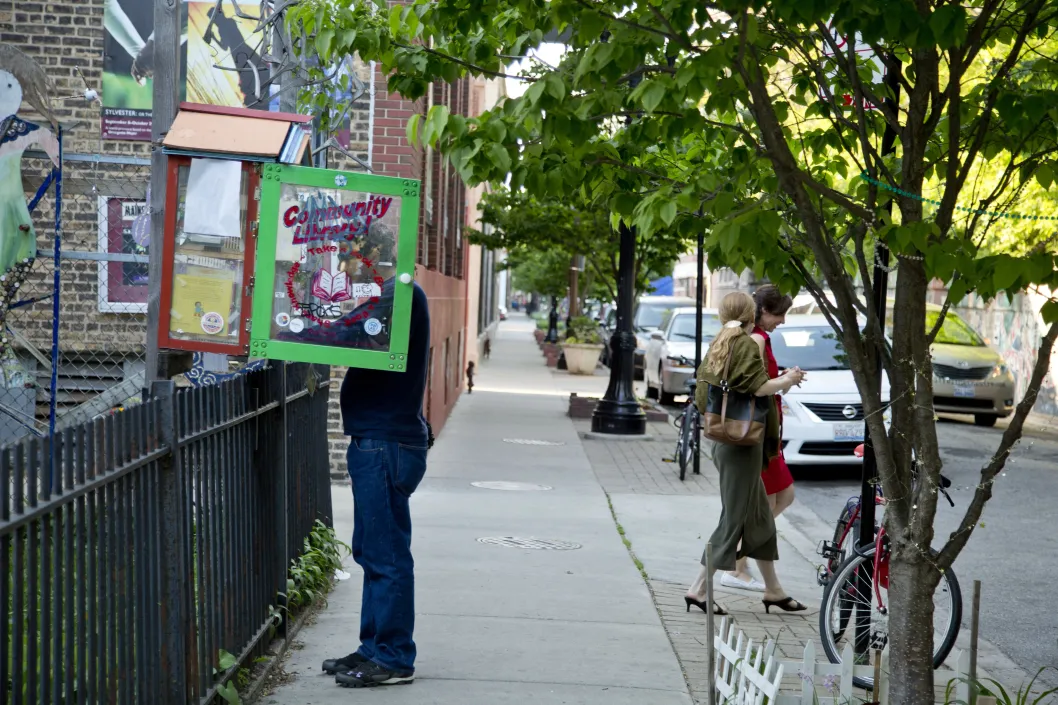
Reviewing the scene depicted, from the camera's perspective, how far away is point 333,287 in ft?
15.1

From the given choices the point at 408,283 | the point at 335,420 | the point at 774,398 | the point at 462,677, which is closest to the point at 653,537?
the point at 774,398

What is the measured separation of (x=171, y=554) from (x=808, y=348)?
11346 millimetres

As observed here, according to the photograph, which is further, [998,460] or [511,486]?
[511,486]

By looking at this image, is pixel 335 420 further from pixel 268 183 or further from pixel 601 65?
pixel 601 65

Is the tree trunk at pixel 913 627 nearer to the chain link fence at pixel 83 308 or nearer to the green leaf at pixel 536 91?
the green leaf at pixel 536 91

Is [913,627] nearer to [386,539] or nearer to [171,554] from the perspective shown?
[386,539]

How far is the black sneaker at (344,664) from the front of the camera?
17.4 feet

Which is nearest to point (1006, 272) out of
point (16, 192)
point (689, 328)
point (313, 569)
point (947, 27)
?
point (947, 27)

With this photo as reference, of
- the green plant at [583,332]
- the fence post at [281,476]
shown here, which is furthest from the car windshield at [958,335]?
the fence post at [281,476]

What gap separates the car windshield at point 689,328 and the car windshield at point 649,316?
256 inches

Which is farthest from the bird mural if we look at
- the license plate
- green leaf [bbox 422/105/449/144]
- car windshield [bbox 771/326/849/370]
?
car windshield [bbox 771/326/849/370]

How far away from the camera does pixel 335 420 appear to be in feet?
35.3

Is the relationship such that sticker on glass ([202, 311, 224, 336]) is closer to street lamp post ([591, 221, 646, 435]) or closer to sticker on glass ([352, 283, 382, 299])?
sticker on glass ([352, 283, 382, 299])

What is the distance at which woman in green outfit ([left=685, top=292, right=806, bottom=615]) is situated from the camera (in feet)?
22.4
